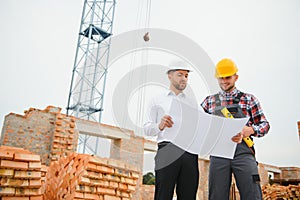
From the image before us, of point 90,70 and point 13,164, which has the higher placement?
point 90,70

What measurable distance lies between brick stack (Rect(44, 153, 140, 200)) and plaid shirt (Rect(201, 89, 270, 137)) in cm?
144

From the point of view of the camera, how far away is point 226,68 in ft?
7.09

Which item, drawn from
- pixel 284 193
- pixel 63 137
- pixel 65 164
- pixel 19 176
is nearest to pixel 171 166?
pixel 19 176

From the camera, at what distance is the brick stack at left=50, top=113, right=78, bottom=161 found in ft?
22.5

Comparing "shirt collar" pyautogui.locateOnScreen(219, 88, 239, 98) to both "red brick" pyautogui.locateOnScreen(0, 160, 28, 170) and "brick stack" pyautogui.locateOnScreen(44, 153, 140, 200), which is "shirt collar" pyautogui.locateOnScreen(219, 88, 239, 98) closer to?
"brick stack" pyautogui.locateOnScreen(44, 153, 140, 200)

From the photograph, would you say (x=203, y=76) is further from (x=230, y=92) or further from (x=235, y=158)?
(x=235, y=158)

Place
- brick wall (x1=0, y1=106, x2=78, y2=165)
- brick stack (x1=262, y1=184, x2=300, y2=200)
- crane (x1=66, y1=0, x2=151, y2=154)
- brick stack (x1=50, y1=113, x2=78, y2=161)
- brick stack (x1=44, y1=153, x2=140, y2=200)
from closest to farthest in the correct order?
brick stack (x1=44, y1=153, x2=140, y2=200) < brick wall (x1=0, y1=106, x2=78, y2=165) < brick stack (x1=50, y1=113, x2=78, y2=161) < brick stack (x1=262, y1=184, x2=300, y2=200) < crane (x1=66, y1=0, x2=151, y2=154)

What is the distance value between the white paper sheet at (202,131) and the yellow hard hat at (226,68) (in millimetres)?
450

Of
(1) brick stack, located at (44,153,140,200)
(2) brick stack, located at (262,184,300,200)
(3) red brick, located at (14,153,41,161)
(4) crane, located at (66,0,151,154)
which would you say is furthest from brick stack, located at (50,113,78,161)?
(2) brick stack, located at (262,184,300,200)

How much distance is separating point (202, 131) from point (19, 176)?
5.66ft

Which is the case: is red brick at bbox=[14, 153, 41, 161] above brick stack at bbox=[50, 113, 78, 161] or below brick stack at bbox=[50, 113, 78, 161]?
below

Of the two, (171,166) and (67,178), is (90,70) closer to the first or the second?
(67,178)

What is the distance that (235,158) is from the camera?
2018 millimetres

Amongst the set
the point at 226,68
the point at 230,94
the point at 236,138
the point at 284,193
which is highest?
the point at 226,68
